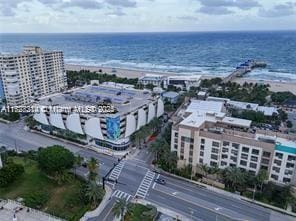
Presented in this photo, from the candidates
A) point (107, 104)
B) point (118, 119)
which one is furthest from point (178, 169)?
point (107, 104)

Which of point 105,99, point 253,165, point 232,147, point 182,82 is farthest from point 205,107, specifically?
point 182,82

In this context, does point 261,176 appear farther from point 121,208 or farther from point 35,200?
point 35,200

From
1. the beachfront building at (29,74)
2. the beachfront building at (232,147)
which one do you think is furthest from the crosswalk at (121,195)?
the beachfront building at (29,74)

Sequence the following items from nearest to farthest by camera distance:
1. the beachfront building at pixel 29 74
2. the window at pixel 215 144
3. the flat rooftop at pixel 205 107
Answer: the window at pixel 215 144, the flat rooftop at pixel 205 107, the beachfront building at pixel 29 74

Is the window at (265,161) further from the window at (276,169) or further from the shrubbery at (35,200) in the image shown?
the shrubbery at (35,200)

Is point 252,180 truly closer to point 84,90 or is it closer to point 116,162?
point 116,162

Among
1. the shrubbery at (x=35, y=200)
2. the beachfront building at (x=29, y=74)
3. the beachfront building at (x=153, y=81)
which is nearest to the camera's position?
the shrubbery at (x=35, y=200)

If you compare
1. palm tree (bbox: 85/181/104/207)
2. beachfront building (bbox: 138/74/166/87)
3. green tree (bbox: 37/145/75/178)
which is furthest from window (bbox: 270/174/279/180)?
beachfront building (bbox: 138/74/166/87)
